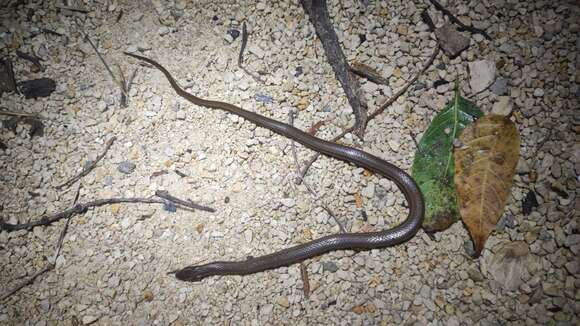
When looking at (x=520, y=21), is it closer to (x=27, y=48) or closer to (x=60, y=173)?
(x=60, y=173)

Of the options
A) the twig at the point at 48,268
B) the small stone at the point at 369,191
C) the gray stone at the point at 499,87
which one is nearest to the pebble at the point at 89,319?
the twig at the point at 48,268

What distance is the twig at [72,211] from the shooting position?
296 cm

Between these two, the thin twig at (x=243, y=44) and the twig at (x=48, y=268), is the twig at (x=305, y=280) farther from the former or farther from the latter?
the twig at (x=48, y=268)

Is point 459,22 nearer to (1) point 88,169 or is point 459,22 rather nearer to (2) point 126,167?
(2) point 126,167

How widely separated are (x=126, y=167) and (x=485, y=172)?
2.97m

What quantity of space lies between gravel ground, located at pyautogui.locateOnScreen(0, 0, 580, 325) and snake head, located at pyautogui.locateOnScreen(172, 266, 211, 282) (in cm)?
6

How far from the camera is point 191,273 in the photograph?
9.29 feet

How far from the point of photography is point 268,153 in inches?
125

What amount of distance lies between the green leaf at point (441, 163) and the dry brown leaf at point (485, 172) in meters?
0.07

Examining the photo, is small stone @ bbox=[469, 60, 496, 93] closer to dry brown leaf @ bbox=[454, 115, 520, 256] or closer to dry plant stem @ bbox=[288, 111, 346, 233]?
dry brown leaf @ bbox=[454, 115, 520, 256]

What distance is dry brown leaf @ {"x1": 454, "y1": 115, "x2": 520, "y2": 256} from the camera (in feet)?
8.75

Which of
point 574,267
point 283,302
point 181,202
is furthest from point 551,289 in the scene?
point 181,202

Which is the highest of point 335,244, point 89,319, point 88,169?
point 88,169

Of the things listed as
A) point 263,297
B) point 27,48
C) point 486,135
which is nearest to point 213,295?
point 263,297
